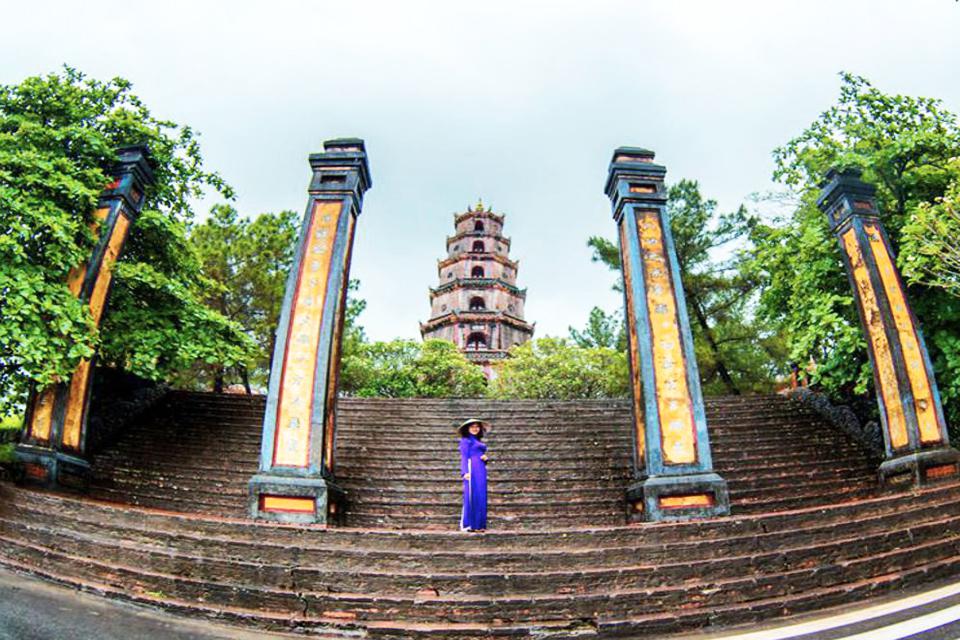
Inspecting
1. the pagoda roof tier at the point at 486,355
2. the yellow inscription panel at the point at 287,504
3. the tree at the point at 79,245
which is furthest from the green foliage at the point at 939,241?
the pagoda roof tier at the point at 486,355

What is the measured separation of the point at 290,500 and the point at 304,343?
160 cm

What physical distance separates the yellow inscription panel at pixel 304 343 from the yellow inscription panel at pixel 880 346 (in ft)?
22.4

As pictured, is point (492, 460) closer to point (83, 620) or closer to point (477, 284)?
point (83, 620)

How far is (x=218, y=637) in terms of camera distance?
3092mm

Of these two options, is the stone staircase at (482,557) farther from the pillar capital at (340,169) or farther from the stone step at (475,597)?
the pillar capital at (340,169)

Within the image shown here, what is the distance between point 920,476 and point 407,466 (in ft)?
19.9

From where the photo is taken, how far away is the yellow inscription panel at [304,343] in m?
5.00

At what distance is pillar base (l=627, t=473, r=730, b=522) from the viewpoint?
4.94 metres

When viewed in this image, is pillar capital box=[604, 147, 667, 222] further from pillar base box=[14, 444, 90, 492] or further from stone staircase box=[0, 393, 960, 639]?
pillar base box=[14, 444, 90, 492]

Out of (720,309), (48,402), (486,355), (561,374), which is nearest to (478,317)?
(486,355)

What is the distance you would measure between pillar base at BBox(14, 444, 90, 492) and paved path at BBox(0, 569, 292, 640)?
225 centimetres

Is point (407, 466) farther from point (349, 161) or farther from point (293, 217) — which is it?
point (293, 217)

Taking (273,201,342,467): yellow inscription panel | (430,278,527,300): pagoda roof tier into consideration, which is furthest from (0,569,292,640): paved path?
(430,278,527,300): pagoda roof tier

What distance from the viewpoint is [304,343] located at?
540cm
